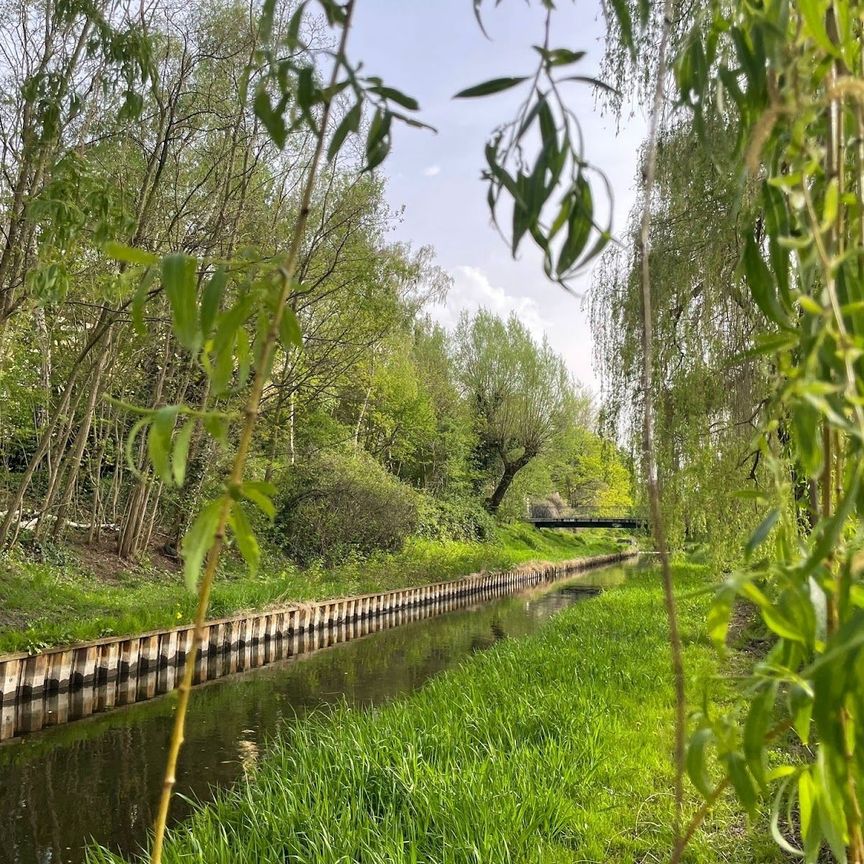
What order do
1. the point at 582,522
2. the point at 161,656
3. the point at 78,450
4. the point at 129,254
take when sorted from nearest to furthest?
the point at 129,254
the point at 161,656
the point at 78,450
the point at 582,522

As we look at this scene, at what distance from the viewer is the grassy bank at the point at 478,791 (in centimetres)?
341

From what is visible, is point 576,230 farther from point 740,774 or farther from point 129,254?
point 740,774

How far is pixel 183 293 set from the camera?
0.61 metres

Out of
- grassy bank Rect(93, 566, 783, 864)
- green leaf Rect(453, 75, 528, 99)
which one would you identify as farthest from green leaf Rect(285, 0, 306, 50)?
grassy bank Rect(93, 566, 783, 864)

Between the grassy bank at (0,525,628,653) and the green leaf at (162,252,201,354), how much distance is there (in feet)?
16.1

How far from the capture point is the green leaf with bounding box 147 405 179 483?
612 mm

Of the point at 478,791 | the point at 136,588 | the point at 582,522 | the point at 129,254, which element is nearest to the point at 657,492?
the point at 129,254

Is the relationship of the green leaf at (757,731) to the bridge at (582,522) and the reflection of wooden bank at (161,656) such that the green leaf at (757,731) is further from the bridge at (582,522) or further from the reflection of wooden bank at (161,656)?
the bridge at (582,522)

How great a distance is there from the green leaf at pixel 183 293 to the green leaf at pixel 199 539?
0.43 ft

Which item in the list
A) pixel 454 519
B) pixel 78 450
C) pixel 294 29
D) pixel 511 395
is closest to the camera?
pixel 294 29

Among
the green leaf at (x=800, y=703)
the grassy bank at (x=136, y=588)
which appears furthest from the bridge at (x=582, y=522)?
the green leaf at (x=800, y=703)

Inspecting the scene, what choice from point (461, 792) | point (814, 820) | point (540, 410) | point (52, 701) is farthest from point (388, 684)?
point (540, 410)

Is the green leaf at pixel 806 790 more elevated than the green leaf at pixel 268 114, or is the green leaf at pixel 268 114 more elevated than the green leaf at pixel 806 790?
the green leaf at pixel 268 114

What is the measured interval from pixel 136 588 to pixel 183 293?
1176 cm
